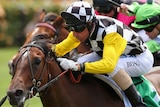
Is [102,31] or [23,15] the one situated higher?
[102,31]

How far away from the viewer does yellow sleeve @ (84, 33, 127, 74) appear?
6.24m

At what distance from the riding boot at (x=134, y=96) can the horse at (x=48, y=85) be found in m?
0.11

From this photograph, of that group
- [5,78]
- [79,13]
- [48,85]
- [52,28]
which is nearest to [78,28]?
[79,13]

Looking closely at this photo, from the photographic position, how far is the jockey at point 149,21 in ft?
27.9

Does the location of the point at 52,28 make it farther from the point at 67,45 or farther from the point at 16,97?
the point at 16,97

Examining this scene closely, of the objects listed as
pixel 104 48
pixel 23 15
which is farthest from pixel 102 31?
pixel 23 15

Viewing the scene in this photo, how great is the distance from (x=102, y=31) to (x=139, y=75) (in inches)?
30.7

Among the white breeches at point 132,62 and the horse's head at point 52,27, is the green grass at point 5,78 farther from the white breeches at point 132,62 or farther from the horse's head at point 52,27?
the white breeches at point 132,62

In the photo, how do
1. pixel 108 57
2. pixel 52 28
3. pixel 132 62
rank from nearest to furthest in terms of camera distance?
pixel 108 57
pixel 132 62
pixel 52 28

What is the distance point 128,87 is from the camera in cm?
657

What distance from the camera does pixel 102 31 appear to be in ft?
21.2

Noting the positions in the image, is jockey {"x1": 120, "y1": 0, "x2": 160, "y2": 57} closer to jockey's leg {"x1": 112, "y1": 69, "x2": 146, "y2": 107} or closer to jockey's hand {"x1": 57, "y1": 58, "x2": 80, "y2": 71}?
jockey's leg {"x1": 112, "y1": 69, "x2": 146, "y2": 107}

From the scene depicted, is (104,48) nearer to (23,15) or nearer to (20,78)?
(20,78)

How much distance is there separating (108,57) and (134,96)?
0.59 metres
